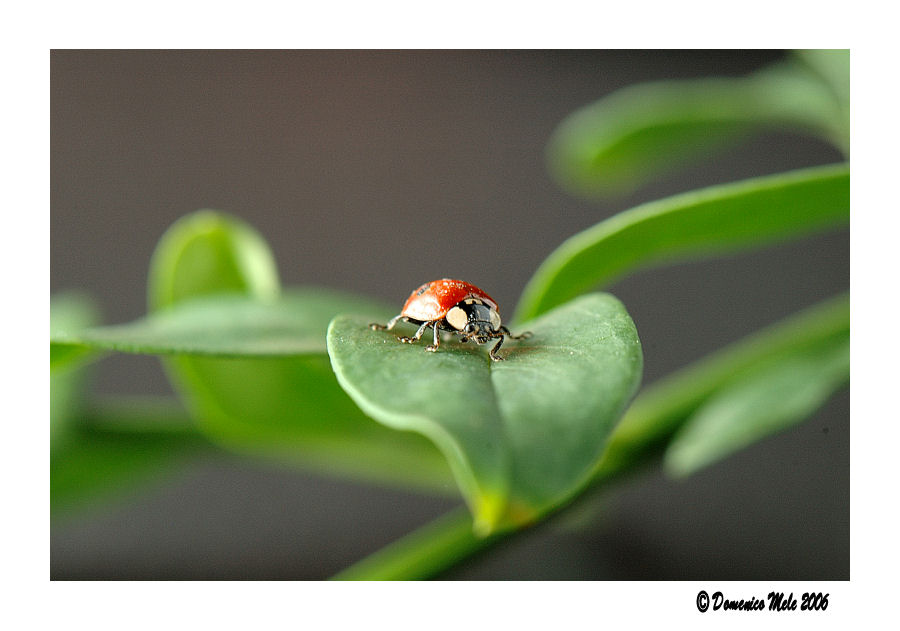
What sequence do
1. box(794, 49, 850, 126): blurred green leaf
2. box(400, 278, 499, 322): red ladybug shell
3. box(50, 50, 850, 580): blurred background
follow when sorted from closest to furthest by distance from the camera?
box(400, 278, 499, 322): red ladybug shell → box(794, 49, 850, 126): blurred green leaf → box(50, 50, 850, 580): blurred background

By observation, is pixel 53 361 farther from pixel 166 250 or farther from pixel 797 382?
pixel 797 382

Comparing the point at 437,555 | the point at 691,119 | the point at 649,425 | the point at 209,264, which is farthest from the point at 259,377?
the point at 691,119

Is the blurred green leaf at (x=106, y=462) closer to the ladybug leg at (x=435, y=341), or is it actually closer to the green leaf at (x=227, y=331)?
the green leaf at (x=227, y=331)

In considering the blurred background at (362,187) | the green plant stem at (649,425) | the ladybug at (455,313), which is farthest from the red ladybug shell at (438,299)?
the blurred background at (362,187)

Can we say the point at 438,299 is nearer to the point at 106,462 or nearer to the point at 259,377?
the point at 259,377

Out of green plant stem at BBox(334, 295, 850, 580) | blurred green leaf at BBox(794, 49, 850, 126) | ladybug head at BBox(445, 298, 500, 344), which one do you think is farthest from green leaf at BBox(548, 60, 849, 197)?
ladybug head at BBox(445, 298, 500, 344)

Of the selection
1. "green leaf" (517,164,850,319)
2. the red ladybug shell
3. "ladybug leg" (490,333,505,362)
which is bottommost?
"ladybug leg" (490,333,505,362)

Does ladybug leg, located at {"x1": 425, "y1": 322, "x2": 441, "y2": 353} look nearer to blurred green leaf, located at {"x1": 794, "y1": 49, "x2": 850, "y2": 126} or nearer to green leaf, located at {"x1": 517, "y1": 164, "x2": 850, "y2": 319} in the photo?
green leaf, located at {"x1": 517, "y1": 164, "x2": 850, "y2": 319}

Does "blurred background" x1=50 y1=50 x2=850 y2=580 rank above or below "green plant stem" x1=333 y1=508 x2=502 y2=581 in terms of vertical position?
above
